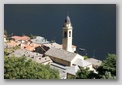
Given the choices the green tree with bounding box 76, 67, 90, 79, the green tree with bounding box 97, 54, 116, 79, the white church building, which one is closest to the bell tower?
the white church building

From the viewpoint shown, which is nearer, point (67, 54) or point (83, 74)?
point (83, 74)

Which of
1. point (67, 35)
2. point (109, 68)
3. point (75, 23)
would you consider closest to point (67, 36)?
point (67, 35)

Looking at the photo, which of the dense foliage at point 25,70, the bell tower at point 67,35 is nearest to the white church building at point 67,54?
the bell tower at point 67,35

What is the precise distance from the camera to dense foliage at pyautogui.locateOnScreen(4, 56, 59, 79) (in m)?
12.8

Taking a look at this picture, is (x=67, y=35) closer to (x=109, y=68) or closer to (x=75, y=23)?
(x=75, y=23)

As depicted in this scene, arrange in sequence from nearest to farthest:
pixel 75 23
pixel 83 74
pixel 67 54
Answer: pixel 83 74 < pixel 75 23 < pixel 67 54

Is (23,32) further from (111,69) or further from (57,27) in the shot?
(111,69)

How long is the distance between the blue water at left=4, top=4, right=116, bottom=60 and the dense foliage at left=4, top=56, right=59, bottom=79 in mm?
419

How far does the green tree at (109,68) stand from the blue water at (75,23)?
0.27 feet

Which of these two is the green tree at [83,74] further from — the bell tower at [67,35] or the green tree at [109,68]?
the bell tower at [67,35]

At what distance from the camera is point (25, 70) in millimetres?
12883

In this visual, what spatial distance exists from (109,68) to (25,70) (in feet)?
4.10

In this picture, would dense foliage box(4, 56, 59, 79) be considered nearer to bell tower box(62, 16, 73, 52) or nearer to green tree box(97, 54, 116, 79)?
bell tower box(62, 16, 73, 52)

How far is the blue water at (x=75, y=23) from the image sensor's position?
1281 cm
